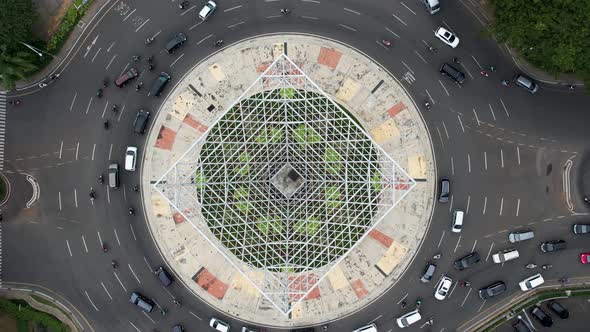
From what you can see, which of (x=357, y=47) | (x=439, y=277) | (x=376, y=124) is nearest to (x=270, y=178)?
(x=376, y=124)

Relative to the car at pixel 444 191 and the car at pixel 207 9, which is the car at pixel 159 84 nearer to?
the car at pixel 207 9

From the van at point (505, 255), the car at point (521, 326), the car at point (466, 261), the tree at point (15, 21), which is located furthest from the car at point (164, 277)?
the car at point (521, 326)

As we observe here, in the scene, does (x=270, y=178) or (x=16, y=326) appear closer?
(x=270, y=178)

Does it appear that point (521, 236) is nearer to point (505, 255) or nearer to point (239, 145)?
point (505, 255)

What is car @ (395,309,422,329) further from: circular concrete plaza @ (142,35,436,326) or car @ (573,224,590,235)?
car @ (573,224,590,235)

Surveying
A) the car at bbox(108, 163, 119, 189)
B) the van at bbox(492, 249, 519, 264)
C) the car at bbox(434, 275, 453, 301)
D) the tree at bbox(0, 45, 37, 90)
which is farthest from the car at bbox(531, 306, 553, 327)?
the tree at bbox(0, 45, 37, 90)

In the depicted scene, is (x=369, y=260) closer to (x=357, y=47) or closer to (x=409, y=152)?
(x=409, y=152)

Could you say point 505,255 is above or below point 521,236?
below

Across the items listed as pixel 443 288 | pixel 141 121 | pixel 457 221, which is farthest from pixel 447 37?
pixel 141 121
